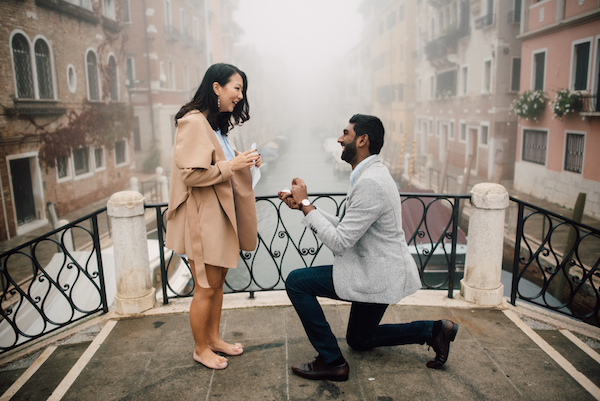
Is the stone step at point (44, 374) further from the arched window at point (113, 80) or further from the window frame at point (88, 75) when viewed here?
the arched window at point (113, 80)

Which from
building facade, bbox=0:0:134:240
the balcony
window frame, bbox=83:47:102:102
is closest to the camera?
building facade, bbox=0:0:134:240

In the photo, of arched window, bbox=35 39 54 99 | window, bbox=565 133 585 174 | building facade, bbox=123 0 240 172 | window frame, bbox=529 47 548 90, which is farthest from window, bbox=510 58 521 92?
arched window, bbox=35 39 54 99

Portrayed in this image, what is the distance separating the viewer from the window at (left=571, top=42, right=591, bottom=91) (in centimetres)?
1149

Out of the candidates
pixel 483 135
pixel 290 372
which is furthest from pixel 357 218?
pixel 483 135

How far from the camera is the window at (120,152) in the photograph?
1781 centimetres

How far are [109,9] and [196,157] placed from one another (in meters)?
17.7

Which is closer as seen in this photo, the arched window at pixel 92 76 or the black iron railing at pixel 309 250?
the black iron railing at pixel 309 250

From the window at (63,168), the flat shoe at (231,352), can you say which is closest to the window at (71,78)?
the window at (63,168)

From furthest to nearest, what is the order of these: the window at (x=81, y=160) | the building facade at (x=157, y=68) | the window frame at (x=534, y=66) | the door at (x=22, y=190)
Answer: the building facade at (x=157, y=68) → the window at (x=81, y=160) → the window frame at (x=534, y=66) → the door at (x=22, y=190)

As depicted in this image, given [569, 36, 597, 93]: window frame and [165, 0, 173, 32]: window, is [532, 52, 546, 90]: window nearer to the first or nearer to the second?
[569, 36, 597, 93]: window frame

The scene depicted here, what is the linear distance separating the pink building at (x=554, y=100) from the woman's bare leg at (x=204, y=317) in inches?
470

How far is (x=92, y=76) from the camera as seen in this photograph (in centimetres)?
1576

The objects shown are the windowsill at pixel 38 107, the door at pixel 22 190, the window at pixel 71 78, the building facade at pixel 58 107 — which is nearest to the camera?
the building facade at pixel 58 107

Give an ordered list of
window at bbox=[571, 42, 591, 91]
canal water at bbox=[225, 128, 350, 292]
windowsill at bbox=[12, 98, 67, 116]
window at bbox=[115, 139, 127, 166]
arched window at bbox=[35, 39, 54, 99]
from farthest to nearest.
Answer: window at bbox=[115, 139, 127, 166], arched window at bbox=[35, 39, 54, 99], window at bbox=[571, 42, 591, 91], windowsill at bbox=[12, 98, 67, 116], canal water at bbox=[225, 128, 350, 292]
